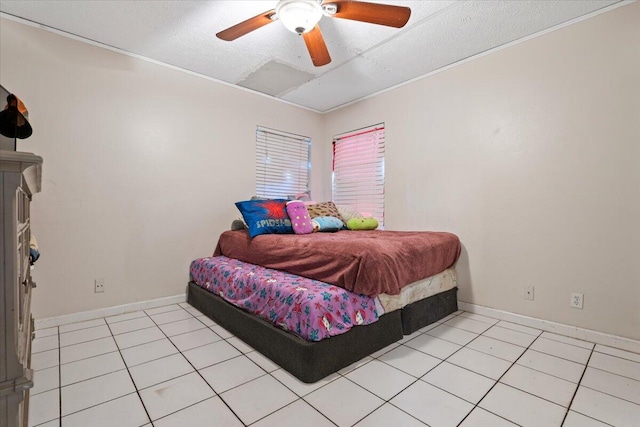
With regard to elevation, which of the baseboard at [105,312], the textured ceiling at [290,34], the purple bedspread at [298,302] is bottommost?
the baseboard at [105,312]

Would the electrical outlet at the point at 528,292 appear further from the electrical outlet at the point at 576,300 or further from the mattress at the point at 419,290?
the mattress at the point at 419,290

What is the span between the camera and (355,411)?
1.38m

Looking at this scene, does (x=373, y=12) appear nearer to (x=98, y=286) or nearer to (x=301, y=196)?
(x=301, y=196)

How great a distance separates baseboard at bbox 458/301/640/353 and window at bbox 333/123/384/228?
4.61ft

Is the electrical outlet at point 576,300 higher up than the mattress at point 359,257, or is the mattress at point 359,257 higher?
the mattress at point 359,257

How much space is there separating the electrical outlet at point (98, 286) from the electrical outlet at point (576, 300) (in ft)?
12.7

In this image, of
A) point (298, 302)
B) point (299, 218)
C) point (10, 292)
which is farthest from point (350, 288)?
point (10, 292)

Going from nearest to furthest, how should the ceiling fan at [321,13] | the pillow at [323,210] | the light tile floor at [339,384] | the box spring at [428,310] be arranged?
the light tile floor at [339,384]
the ceiling fan at [321,13]
the box spring at [428,310]
the pillow at [323,210]

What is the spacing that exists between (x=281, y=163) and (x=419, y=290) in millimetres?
2422

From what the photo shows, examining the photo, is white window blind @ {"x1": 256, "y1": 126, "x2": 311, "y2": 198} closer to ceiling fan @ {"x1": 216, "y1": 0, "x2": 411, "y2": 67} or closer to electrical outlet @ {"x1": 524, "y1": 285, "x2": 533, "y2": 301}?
ceiling fan @ {"x1": 216, "y1": 0, "x2": 411, "y2": 67}

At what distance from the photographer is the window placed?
3.63 meters

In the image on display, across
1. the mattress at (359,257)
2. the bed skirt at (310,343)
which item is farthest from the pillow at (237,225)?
the bed skirt at (310,343)

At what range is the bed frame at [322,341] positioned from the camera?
1.62 m

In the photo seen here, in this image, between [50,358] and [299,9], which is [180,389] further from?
[299,9]
